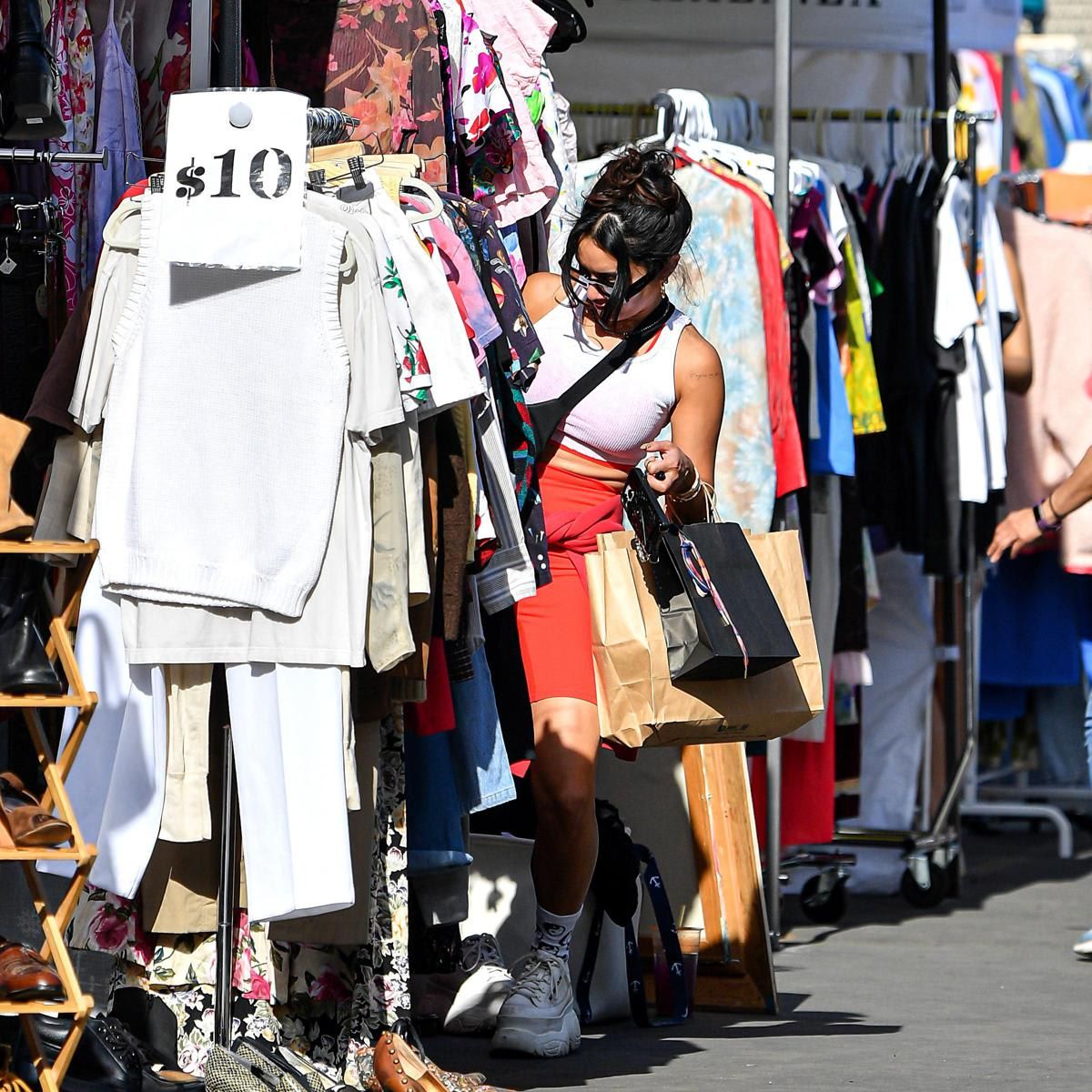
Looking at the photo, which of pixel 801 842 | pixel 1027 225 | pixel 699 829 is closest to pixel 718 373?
pixel 699 829

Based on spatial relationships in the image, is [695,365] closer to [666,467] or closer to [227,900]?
[666,467]

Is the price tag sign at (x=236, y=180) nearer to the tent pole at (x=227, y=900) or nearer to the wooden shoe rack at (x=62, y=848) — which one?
the wooden shoe rack at (x=62, y=848)

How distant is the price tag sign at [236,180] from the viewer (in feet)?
13.4

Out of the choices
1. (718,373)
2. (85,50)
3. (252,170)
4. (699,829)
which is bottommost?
(699,829)

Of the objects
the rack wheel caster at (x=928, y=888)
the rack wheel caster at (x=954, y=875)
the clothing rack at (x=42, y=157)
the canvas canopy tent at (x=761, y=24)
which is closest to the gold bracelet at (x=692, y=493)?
the clothing rack at (x=42, y=157)

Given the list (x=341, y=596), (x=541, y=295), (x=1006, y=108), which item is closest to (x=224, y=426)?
(x=341, y=596)

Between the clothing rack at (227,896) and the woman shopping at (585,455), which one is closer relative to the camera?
the clothing rack at (227,896)

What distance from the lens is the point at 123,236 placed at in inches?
167

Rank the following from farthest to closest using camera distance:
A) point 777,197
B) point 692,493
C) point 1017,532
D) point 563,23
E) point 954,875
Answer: point 954,875 → point 777,197 → point 1017,532 → point 563,23 → point 692,493

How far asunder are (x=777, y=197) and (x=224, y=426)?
2.82 metres

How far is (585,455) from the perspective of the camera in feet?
17.6

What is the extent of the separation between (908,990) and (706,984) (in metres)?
0.61

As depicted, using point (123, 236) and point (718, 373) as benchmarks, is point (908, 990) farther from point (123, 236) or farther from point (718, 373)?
point (123, 236)

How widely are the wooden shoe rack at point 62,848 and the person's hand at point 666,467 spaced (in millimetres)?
1520
